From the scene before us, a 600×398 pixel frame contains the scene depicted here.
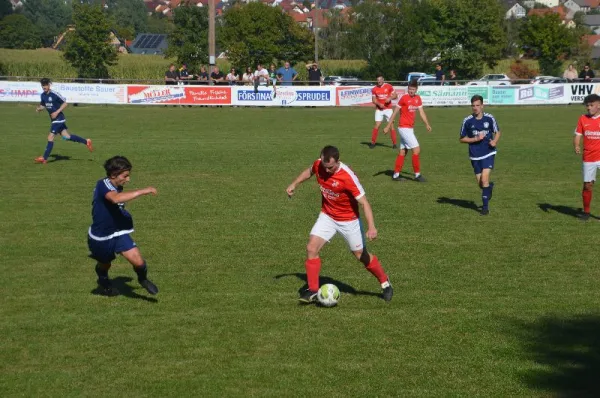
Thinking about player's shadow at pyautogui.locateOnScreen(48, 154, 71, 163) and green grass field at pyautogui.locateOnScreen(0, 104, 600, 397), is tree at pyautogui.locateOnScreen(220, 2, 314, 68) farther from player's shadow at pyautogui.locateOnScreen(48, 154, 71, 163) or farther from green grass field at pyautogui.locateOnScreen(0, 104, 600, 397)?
green grass field at pyautogui.locateOnScreen(0, 104, 600, 397)

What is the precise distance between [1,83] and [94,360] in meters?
35.6

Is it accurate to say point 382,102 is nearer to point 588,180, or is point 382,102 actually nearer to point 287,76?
point 588,180

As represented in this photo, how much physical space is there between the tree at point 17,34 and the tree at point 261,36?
50403mm

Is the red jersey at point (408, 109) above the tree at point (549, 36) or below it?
below

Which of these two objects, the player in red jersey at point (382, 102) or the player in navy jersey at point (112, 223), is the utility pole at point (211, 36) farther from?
the player in navy jersey at point (112, 223)

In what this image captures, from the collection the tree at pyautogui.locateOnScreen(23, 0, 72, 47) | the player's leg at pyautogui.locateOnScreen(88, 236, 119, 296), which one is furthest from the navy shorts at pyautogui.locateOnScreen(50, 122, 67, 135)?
the tree at pyautogui.locateOnScreen(23, 0, 72, 47)

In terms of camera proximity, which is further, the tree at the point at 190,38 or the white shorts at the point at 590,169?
the tree at the point at 190,38

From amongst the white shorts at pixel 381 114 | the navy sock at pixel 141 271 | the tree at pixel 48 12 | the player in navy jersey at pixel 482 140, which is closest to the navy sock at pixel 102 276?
the navy sock at pixel 141 271

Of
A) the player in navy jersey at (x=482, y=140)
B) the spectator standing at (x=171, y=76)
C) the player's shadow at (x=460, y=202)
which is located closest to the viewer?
the player in navy jersey at (x=482, y=140)

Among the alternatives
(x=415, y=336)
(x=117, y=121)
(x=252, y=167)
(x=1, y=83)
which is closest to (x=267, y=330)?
(x=415, y=336)

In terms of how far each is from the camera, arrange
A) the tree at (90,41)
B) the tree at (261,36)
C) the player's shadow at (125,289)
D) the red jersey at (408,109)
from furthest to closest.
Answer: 1. the tree at (261,36)
2. the tree at (90,41)
3. the red jersey at (408,109)
4. the player's shadow at (125,289)

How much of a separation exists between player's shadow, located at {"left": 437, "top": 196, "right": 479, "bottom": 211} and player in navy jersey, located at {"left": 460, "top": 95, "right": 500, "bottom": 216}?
538mm

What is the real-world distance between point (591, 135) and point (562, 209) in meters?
1.79

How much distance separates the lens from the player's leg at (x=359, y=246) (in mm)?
9766
